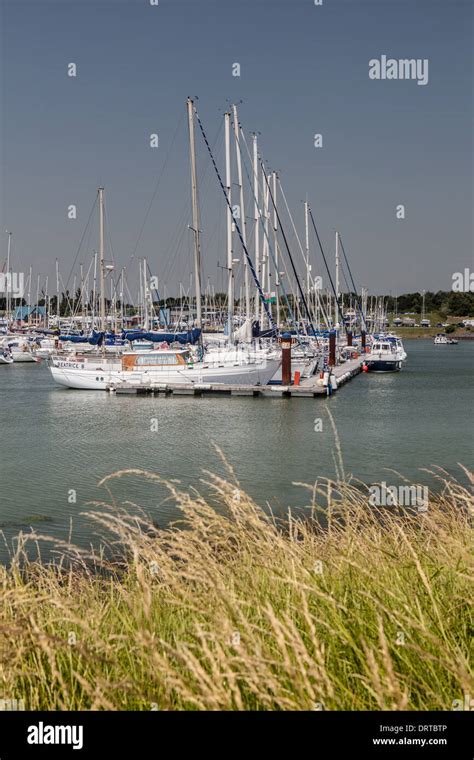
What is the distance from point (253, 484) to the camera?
20.4 m

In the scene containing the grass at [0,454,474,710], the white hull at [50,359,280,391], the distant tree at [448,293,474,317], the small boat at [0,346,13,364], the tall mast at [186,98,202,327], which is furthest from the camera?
the distant tree at [448,293,474,317]

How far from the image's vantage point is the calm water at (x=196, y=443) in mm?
18641

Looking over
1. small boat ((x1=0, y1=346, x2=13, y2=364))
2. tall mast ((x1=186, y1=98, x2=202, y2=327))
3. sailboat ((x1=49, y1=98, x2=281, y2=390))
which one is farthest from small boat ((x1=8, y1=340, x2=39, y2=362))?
tall mast ((x1=186, y1=98, x2=202, y2=327))

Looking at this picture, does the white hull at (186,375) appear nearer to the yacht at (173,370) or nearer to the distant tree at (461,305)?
the yacht at (173,370)

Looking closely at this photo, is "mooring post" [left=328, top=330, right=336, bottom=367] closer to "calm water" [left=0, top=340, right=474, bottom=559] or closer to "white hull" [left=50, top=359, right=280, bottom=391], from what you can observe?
"calm water" [left=0, top=340, right=474, bottom=559]

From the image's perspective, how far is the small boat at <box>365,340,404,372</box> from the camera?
200 feet

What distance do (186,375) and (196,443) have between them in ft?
54.5

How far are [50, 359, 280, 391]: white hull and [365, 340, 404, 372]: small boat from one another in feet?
55.9

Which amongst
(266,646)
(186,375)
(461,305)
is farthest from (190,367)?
(461,305)

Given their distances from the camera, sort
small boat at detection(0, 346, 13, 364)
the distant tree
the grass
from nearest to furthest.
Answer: the grass, small boat at detection(0, 346, 13, 364), the distant tree

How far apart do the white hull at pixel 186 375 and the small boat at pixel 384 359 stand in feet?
55.9
